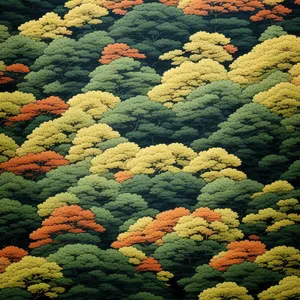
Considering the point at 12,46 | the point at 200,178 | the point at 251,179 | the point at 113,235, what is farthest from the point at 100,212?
the point at 12,46

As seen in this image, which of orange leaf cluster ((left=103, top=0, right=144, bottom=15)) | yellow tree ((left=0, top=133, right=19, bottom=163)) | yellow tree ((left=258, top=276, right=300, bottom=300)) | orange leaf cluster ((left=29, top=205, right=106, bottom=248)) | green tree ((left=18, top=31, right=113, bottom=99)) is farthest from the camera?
orange leaf cluster ((left=103, top=0, right=144, bottom=15))

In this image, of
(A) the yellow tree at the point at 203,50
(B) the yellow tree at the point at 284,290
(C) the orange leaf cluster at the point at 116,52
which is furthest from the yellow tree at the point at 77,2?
(B) the yellow tree at the point at 284,290

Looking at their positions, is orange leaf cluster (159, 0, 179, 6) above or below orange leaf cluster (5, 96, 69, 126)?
above

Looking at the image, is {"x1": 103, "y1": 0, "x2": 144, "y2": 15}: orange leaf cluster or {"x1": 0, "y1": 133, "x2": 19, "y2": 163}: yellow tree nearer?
{"x1": 0, "y1": 133, "x2": 19, "y2": 163}: yellow tree

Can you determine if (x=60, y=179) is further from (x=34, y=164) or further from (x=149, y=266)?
(x=149, y=266)

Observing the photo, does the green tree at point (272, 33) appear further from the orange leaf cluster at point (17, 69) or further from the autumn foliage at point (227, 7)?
the orange leaf cluster at point (17, 69)

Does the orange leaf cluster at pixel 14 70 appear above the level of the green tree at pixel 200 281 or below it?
above

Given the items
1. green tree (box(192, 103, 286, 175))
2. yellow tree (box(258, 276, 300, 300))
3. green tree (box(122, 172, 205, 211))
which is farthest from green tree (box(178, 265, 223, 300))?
green tree (box(192, 103, 286, 175))

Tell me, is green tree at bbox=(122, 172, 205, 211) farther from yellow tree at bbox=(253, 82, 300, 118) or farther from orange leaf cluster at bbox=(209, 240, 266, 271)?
yellow tree at bbox=(253, 82, 300, 118)
